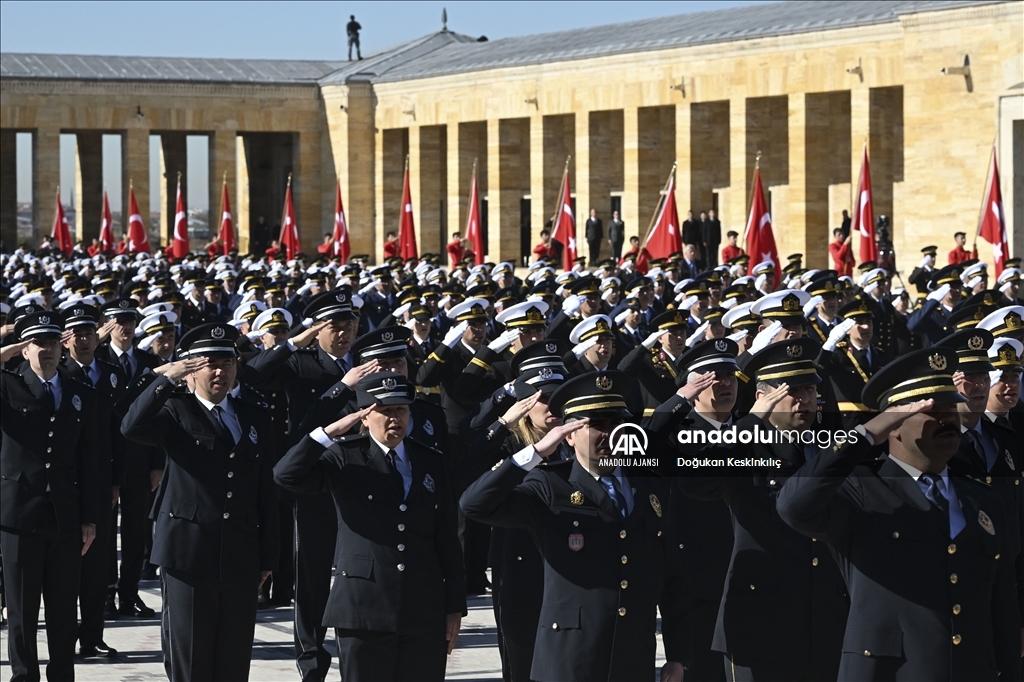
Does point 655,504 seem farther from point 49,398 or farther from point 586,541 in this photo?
point 49,398

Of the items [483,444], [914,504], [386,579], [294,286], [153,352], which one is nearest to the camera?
[914,504]

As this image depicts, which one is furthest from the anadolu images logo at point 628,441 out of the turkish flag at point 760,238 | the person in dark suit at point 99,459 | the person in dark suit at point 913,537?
the turkish flag at point 760,238

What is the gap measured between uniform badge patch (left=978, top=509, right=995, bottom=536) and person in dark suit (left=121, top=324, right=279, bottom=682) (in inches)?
131

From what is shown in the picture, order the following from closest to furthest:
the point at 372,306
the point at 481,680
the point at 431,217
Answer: the point at 481,680 → the point at 372,306 → the point at 431,217

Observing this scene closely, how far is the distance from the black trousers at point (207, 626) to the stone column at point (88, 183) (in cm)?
4701

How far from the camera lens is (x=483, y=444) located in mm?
6898

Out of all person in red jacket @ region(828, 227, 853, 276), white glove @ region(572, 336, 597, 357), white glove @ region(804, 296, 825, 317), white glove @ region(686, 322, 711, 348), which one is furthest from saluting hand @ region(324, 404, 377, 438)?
person in red jacket @ region(828, 227, 853, 276)

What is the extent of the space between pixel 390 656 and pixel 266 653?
2.85 meters

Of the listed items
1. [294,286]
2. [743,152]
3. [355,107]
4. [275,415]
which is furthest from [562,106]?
[275,415]

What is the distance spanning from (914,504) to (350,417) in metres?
2.13

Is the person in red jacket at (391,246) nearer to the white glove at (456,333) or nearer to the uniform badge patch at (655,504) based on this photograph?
the white glove at (456,333)

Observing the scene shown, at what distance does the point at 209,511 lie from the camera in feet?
23.8

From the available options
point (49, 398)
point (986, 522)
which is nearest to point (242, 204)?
point (49, 398)

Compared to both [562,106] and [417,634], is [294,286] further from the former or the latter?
[562,106]
